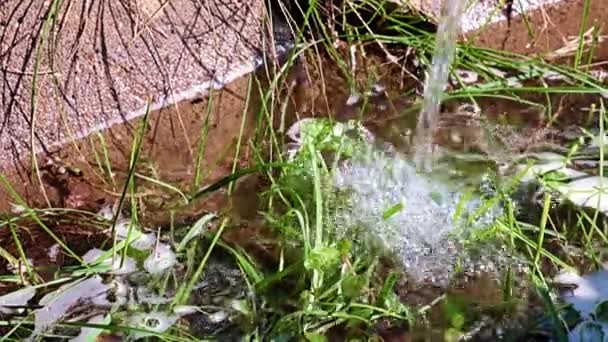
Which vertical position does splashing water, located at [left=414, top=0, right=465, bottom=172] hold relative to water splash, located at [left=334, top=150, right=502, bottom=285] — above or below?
above

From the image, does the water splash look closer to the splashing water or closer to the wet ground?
the wet ground

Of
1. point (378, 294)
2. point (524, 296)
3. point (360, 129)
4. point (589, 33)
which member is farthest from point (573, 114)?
point (378, 294)

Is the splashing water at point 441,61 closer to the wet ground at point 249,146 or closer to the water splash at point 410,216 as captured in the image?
the wet ground at point 249,146

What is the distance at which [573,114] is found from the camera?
2.36 meters

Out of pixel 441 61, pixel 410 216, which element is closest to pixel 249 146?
pixel 410 216

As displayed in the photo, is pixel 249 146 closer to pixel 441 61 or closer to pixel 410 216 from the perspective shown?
pixel 410 216

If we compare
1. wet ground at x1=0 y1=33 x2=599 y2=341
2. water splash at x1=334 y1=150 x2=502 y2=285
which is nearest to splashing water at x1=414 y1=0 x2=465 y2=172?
wet ground at x1=0 y1=33 x2=599 y2=341

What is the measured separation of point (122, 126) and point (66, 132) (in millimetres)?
129

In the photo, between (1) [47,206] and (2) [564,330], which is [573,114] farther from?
(1) [47,206]

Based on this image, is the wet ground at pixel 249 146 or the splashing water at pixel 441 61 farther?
the splashing water at pixel 441 61

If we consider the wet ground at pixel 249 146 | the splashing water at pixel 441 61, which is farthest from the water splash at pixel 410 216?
the splashing water at pixel 441 61

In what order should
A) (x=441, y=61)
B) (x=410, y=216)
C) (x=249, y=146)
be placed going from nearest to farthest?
(x=410, y=216) < (x=249, y=146) < (x=441, y=61)

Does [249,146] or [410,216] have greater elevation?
[249,146]

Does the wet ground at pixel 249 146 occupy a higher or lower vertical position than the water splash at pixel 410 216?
higher
